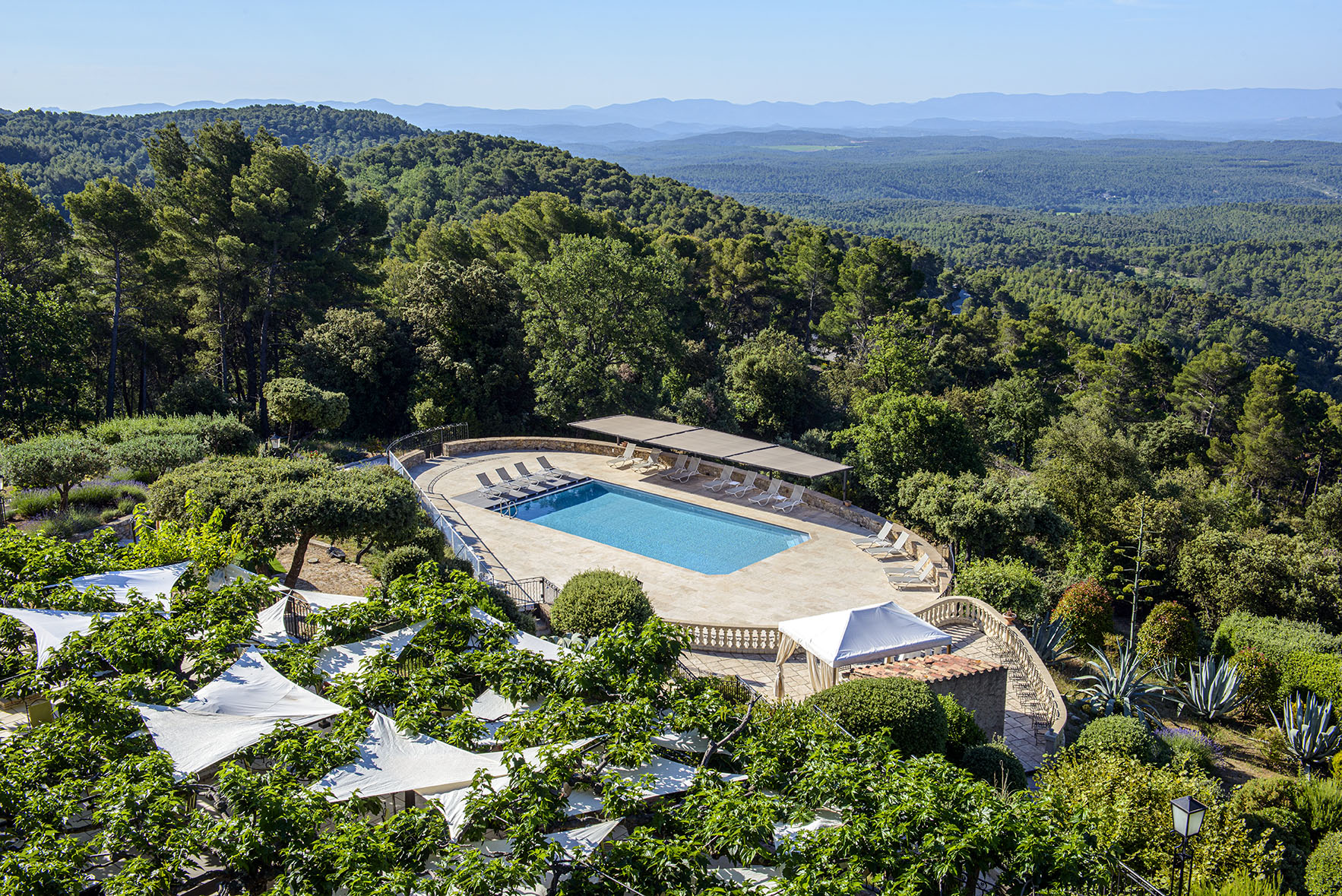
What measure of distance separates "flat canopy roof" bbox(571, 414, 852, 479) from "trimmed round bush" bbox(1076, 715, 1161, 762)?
1171 cm

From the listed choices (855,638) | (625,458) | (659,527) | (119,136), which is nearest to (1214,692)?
(855,638)

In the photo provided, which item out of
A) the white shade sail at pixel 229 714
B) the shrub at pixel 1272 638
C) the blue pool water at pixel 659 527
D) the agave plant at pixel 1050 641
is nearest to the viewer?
the white shade sail at pixel 229 714

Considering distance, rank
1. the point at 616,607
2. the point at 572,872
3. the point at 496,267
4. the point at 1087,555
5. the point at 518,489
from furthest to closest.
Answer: the point at 496,267
the point at 518,489
the point at 1087,555
the point at 616,607
the point at 572,872

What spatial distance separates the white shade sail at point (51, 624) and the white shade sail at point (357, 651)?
3.01 metres

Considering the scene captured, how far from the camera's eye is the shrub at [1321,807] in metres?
11.8

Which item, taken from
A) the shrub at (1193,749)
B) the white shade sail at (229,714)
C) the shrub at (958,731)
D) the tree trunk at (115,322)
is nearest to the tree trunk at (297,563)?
the white shade sail at (229,714)

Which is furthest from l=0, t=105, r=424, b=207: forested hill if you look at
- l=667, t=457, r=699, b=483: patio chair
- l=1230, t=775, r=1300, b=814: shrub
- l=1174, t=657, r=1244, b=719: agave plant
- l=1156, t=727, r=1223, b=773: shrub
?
l=1230, t=775, r=1300, b=814: shrub

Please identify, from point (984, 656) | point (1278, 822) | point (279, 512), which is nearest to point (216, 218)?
point (279, 512)

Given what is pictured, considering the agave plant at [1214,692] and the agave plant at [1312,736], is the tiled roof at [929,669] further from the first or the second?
the agave plant at [1312,736]

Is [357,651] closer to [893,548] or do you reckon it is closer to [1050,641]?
[1050,641]

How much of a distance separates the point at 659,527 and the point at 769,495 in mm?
3503

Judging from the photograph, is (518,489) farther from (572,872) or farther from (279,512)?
(572,872)

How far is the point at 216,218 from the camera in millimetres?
33906

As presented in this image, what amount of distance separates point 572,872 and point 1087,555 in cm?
1981
